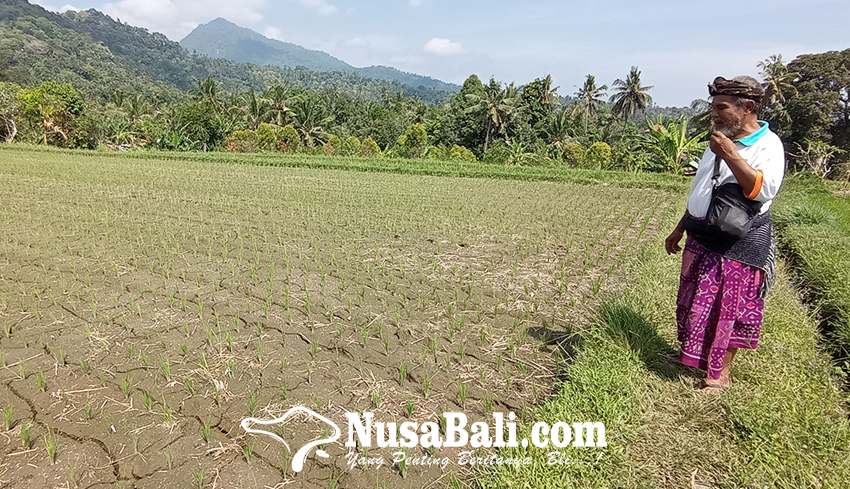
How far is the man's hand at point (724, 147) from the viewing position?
193 centimetres

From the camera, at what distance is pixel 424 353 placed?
2924 millimetres

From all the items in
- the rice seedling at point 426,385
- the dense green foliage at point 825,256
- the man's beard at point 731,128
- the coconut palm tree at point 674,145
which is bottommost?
the rice seedling at point 426,385

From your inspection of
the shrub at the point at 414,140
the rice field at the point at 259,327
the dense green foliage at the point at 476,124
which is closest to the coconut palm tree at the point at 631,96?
the dense green foliage at the point at 476,124

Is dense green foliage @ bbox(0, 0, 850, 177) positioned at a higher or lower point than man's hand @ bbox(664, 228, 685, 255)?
higher

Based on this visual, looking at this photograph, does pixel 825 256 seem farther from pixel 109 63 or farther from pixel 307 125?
pixel 109 63

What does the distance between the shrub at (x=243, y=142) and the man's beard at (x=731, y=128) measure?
23.3 meters

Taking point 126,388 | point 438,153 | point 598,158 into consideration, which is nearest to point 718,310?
point 126,388

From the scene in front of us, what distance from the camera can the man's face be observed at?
2025mm

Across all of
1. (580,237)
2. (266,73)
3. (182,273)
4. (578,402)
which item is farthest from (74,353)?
(266,73)

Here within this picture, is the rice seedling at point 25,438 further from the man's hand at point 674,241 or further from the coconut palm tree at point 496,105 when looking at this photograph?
the coconut palm tree at point 496,105

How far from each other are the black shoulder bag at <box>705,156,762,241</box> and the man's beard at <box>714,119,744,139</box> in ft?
0.76

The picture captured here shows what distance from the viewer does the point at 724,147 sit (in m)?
1.94

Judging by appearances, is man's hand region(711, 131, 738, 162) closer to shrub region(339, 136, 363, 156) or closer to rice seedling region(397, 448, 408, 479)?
rice seedling region(397, 448, 408, 479)

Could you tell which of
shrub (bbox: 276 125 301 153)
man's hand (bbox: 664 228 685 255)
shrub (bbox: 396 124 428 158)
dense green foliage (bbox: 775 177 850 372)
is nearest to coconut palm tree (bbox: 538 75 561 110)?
shrub (bbox: 396 124 428 158)
